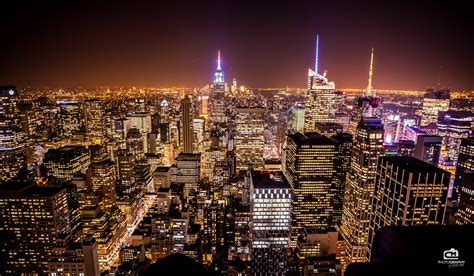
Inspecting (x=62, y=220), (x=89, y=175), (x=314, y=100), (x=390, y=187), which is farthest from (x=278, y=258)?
(x=314, y=100)

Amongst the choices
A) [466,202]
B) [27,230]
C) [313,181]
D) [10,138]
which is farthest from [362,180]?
[10,138]

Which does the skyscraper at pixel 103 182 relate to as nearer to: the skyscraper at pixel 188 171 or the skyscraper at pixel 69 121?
the skyscraper at pixel 188 171

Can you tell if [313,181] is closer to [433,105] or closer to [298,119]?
[298,119]

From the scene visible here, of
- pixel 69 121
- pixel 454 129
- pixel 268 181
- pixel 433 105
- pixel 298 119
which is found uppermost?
pixel 433 105

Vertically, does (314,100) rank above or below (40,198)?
above

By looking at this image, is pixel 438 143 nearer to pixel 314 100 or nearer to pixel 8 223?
pixel 314 100
